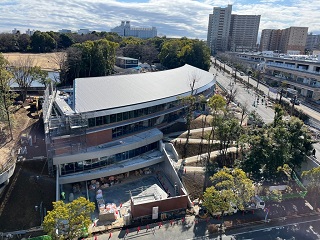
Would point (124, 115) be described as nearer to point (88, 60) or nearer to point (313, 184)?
point (313, 184)

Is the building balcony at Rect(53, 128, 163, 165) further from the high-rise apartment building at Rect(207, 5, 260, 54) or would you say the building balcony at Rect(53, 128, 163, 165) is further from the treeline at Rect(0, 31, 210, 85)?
the high-rise apartment building at Rect(207, 5, 260, 54)

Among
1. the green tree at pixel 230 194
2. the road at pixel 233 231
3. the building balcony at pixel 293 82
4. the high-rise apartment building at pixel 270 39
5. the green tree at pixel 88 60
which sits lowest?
the road at pixel 233 231

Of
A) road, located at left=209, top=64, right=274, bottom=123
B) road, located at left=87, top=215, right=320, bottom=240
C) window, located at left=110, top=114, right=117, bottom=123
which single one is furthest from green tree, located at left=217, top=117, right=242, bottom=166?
road, located at left=209, top=64, right=274, bottom=123

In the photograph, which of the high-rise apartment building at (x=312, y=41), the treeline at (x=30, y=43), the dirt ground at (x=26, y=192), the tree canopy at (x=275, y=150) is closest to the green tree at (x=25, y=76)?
the dirt ground at (x=26, y=192)

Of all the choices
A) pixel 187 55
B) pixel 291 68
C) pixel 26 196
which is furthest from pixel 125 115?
pixel 291 68

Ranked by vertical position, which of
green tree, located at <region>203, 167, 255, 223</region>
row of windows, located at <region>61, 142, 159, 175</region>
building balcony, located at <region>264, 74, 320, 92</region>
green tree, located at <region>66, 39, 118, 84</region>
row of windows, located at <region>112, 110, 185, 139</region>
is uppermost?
green tree, located at <region>66, 39, 118, 84</region>

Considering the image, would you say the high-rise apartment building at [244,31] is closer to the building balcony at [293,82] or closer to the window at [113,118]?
the building balcony at [293,82]

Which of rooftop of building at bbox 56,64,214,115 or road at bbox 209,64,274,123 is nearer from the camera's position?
rooftop of building at bbox 56,64,214,115
